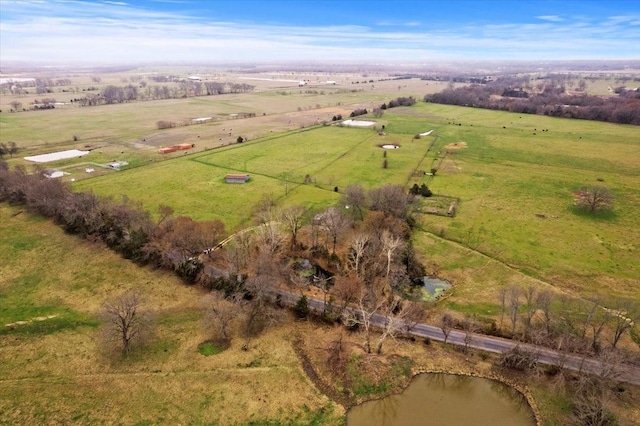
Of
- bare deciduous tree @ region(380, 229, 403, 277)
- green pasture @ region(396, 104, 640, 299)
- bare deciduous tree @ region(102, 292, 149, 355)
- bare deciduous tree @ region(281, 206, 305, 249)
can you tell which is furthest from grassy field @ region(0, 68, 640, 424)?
bare deciduous tree @ region(380, 229, 403, 277)

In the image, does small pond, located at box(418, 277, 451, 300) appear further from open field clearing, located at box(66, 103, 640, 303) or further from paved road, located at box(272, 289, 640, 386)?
paved road, located at box(272, 289, 640, 386)

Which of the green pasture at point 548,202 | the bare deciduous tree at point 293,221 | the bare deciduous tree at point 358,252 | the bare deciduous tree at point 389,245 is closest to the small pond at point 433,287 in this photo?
the bare deciduous tree at point 389,245

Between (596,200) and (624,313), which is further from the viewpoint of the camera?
(596,200)

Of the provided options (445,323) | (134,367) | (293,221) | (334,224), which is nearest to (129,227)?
(293,221)

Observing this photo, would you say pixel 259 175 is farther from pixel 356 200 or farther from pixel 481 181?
pixel 481 181

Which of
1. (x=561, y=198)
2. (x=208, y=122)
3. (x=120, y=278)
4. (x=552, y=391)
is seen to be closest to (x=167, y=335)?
(x=120, y=278)

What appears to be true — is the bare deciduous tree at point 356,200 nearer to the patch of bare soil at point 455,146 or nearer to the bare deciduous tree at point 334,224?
the bare deciduous tree at point 334,224
